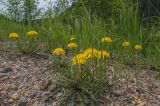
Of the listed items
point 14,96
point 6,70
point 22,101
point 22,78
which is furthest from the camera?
point 6,70

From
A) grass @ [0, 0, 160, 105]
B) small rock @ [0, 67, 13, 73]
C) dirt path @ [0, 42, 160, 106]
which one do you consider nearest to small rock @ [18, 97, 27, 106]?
dirt path @ [0, 42, 160, 106]

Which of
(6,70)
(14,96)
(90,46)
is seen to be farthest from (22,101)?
(90,46)

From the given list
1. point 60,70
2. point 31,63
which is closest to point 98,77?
point 60,70

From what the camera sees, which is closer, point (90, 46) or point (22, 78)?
point (22, 78)

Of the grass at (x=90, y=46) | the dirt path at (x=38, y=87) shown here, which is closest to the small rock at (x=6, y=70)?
the dirt path at (x=38, y=87)

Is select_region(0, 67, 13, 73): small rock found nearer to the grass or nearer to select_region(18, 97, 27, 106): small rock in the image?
the grass

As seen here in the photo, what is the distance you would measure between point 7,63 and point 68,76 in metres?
1.22

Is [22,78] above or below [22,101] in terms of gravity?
above

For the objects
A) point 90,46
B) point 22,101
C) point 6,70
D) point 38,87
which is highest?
point 90,46

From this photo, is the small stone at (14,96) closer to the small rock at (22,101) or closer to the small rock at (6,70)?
the small rock at (22,101)

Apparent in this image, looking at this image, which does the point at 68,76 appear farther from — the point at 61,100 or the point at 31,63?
the point at 31,63

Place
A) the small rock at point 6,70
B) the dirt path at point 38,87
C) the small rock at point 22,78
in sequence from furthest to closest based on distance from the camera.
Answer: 1. the small rock at point 6,70
2. the small rock at point 22,78
3. the dirt path at point 38,87

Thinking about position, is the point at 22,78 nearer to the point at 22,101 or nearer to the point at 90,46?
the point at 22,101

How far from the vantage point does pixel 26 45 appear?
5473mm
